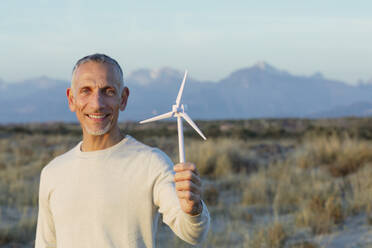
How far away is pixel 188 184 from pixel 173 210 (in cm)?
48

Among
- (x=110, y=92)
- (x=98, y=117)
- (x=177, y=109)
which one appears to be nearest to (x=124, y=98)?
(x=110, y=92)

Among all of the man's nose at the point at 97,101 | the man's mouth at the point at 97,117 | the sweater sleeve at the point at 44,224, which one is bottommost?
the sweater sleeve at the point at 44,224

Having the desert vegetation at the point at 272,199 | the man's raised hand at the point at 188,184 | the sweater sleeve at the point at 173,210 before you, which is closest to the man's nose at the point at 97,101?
the sweater sleeve at the point at 173,210

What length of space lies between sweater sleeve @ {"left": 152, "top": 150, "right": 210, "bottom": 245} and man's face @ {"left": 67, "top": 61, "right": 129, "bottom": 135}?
38 cm

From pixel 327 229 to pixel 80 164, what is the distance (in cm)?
631

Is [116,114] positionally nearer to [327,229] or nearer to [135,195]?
[135,195]

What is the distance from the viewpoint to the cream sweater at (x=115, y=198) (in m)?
2.71

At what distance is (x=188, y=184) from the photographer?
7.07ft

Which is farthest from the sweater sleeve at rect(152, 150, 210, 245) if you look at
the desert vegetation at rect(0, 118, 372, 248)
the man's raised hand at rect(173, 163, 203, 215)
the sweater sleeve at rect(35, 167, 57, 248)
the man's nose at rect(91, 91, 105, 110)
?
the desert vegetation at rect(0, 118, 372, 248)

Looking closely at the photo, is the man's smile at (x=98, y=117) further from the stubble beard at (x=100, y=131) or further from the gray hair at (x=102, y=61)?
the gray hair at (x=102, y=61)

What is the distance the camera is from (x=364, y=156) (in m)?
13.5

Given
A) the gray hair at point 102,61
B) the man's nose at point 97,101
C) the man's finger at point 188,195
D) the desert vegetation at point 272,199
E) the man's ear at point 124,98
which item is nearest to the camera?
the man's finger at point 188,195

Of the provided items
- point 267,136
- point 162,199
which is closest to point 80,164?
point 162,199

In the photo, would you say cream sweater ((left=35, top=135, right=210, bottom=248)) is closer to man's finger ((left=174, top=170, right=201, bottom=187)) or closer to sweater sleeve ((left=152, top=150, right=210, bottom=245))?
sweater sleeve ((left=152, top=150, right=210, bottom=245))
